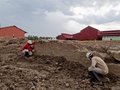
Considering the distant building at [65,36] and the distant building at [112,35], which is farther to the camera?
the distant building at [65,36]

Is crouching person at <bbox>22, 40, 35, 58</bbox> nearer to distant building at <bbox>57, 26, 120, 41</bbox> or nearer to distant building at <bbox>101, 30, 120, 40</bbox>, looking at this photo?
Answer: distant building at <bbox>57, 26, 120, 41</bbox>

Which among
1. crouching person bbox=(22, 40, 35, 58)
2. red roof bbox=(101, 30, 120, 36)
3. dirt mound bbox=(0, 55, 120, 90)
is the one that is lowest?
dirt mound bbox=(0, 55, 120, 90)

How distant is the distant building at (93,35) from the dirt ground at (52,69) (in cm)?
542

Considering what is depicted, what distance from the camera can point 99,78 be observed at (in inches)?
476

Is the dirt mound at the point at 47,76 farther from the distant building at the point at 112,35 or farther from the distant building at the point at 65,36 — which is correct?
the distant building at the point at 65,36

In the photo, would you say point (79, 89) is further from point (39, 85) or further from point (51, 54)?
point (51, 54)

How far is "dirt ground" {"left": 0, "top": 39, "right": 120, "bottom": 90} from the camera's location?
11.6m

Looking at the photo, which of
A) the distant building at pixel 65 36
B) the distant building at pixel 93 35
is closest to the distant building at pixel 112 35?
the distant building at pixel 93 35

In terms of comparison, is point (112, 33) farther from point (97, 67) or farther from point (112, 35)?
point (97, 67)

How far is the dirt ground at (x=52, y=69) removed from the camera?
38.0 feet

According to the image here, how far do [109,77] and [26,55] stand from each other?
3673 mm

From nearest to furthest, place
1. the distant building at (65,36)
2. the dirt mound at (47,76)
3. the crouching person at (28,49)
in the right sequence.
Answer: the dirt mound at (47,76), the crouching person at (28,49), the distant building at (65,36)

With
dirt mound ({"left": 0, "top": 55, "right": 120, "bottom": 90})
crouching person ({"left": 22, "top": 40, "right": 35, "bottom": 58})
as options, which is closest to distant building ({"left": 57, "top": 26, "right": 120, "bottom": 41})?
crouching person ({"left": 22, "top": 40, "right": 35, "bottom": 58})

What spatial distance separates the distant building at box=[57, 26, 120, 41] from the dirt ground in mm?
5417
